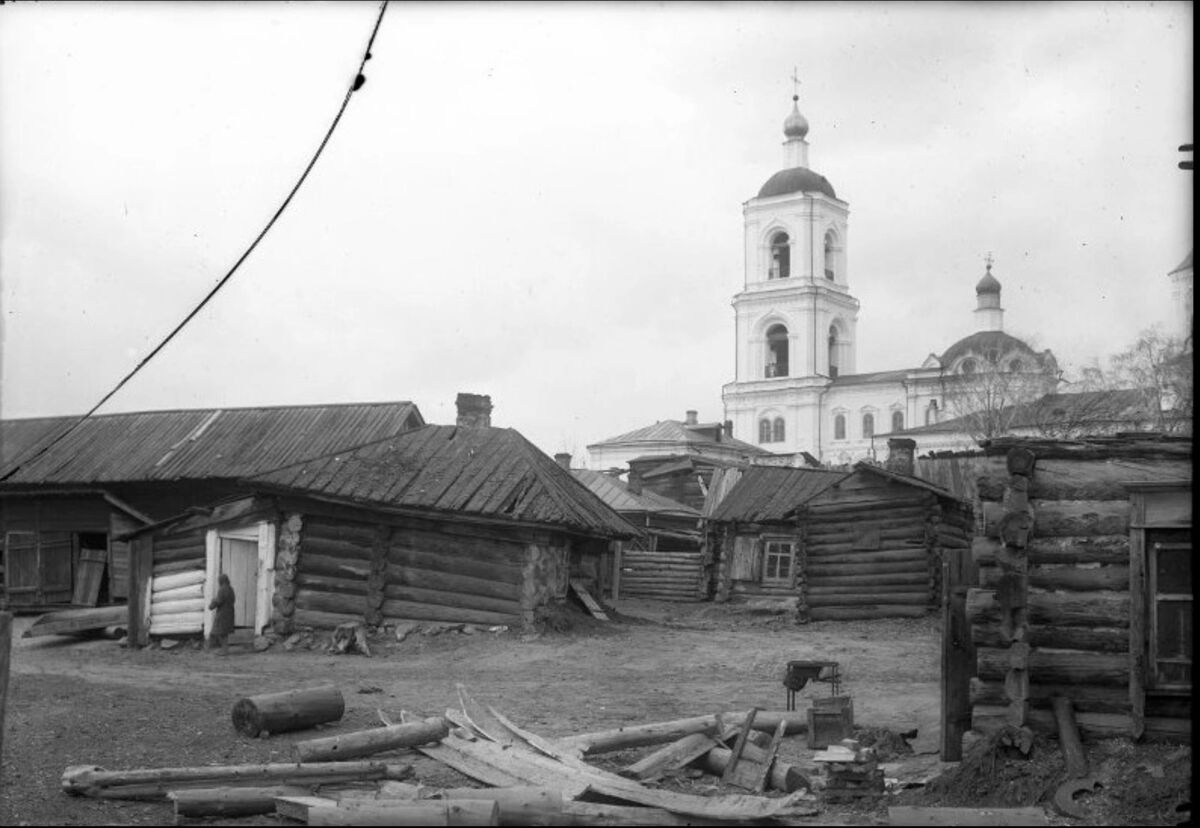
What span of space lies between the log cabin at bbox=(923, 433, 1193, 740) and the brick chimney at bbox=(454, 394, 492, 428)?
1684 centimetres

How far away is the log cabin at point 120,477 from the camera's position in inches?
1155

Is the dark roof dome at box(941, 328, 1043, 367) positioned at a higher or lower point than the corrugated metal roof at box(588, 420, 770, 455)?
higher

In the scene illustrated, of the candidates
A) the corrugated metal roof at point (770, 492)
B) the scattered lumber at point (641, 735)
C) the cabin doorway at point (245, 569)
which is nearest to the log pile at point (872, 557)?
the corrugated metal roof at point (770, 492)

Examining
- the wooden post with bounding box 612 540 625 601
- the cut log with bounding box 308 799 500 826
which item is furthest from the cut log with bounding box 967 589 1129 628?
the wooden post with bounding box 612 540 625 601

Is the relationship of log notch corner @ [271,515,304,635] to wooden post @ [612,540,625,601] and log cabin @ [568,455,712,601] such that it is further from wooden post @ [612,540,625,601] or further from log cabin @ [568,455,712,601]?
wooden post @ [612,540,625,601]

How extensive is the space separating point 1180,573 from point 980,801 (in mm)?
2337

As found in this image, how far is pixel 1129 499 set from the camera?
32.5 feet

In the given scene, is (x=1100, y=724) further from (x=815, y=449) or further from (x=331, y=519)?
(x=815, y=449)

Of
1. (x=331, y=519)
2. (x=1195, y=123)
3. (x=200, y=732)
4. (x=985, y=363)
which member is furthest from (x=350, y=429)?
(x=985, y=363)

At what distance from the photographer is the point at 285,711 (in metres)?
12.3

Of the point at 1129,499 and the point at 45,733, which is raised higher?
the point at 1129,499

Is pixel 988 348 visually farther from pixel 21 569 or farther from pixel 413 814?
pixel 413 814

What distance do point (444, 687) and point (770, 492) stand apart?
1653cm

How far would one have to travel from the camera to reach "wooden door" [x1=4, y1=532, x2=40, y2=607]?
2897 centimetres
